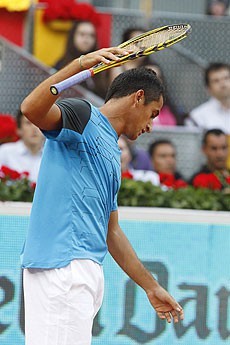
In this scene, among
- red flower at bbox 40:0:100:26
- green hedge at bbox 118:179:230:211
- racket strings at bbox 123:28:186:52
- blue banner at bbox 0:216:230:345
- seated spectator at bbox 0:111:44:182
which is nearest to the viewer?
racket strings at bbox 123:28:186:52

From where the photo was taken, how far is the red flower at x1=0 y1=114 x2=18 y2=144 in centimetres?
740

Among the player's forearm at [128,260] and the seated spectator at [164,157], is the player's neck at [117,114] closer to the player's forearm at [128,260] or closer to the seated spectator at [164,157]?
the player's forearm at [128,260]

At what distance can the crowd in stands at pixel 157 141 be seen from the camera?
26.3 ft

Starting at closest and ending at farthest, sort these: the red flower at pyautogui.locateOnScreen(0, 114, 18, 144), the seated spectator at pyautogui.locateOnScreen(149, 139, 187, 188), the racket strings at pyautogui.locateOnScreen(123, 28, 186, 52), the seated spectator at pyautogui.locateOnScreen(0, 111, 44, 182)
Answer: the racket strings at pyautogui.locateOnScreen(123, 28, 186, 52)
the red flower at pyautogui.locateOnScreen(0, 114, 18, 144)
the seated spectator at pyautogui.locateOnScreen(0, 111, 44, 182)
the seated spectator at pyautogui.locateOnScreen(149, 139, 187, 188)

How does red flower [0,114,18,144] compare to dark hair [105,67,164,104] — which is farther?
red flower [0,114,18,144]

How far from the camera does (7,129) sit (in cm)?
748

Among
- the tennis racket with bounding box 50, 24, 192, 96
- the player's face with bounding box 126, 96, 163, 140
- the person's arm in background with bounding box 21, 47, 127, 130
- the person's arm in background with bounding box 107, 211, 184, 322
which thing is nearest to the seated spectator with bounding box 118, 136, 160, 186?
the person's arm in background with bounding box 107, 211, 184, 322

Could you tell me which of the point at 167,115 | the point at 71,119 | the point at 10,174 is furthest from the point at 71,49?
the point at 71,119

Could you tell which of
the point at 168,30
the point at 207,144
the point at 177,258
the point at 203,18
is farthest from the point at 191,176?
the point at 168,30

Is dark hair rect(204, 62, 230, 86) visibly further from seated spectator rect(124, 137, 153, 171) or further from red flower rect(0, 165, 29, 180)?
red flower rect(0, 165, 29, 180)

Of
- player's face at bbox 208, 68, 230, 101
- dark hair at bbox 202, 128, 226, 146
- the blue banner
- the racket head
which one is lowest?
the blue banner

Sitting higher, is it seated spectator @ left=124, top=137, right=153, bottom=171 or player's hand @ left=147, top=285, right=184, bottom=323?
seated spectator @ left=124, top=137, right=153, bottom=171

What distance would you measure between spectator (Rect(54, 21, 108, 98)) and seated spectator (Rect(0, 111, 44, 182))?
1062 millimetres

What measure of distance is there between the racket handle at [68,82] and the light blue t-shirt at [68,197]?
0.24m
